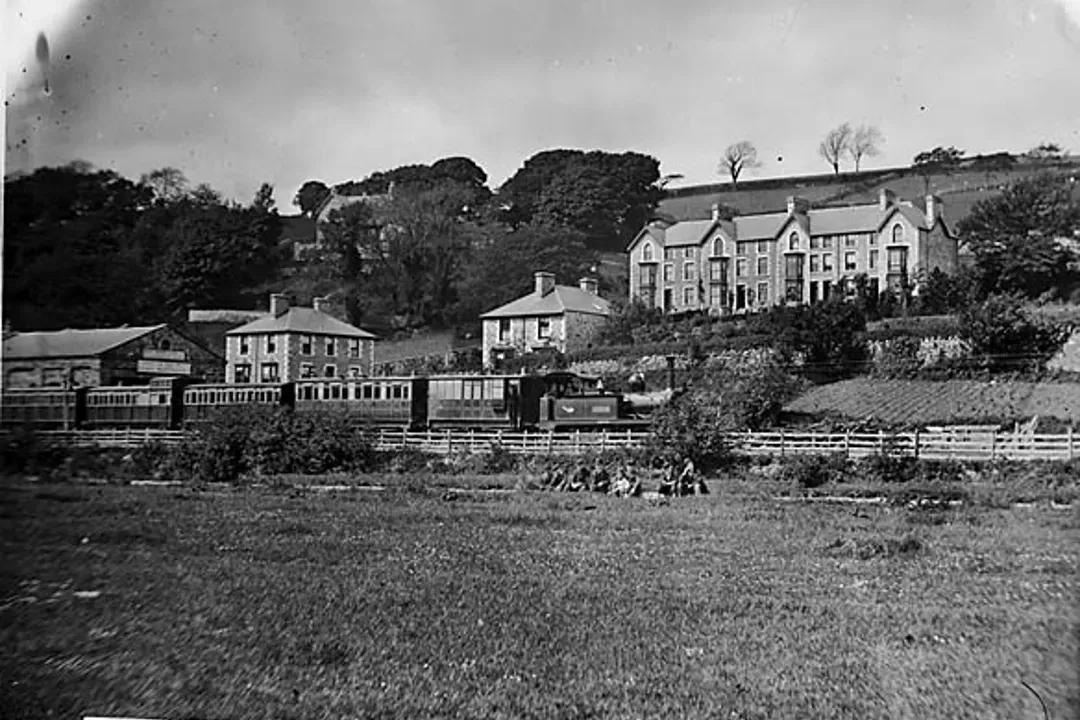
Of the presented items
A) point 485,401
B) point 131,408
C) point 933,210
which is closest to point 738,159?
point 933,210

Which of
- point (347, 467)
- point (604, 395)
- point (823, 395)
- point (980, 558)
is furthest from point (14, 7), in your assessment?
point (980, 558)

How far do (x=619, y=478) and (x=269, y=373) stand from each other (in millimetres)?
1089

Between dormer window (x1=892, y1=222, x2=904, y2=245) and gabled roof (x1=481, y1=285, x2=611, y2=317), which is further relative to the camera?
gabled roof (x1=481, y1=285, x2=611, y2=317)

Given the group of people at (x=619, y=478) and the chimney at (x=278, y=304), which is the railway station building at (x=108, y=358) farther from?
the group of people at (x=619, y=478)

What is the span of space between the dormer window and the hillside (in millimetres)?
71

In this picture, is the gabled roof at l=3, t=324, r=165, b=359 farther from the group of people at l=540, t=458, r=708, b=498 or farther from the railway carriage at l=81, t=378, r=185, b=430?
A: the group of people at l=540, t=458, r=708, b=498

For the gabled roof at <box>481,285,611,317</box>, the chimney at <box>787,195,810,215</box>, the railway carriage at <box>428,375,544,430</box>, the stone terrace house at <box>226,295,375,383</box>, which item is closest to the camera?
the chimney at <box>787,195,810,215</box>

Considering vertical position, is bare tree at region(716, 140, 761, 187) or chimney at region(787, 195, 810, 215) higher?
bare tree at region(716, 140, 761, 187)

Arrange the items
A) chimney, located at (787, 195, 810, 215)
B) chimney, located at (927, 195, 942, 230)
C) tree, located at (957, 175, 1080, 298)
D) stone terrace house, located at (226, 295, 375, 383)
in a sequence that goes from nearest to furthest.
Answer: tree, located at (957, 175, 1080, 298) → chimney, located at (927, 195, 942, 230) → chimney, located at (787, 195, 810, 215) → stone terrace house, located at (226, 295, 375, 383)

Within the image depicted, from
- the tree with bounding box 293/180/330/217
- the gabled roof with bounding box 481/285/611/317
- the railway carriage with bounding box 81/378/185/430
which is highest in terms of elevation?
the tree with bounding box 293/180/330/217

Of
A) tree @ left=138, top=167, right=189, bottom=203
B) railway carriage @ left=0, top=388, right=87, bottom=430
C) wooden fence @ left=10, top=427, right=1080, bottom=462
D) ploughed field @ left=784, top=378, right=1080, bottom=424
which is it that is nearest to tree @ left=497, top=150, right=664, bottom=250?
wooden fence @ left=10, top=427, right=1080, bottom=462

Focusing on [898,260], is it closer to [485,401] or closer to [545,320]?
[545,320]

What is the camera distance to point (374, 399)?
3.51 metres

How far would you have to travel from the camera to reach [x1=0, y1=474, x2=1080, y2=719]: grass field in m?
2.62
